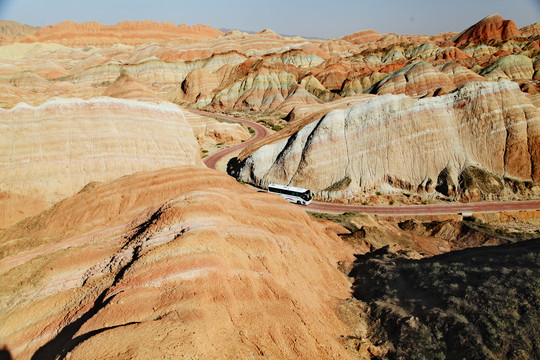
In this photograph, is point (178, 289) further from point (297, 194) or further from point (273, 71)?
point (273, 71)

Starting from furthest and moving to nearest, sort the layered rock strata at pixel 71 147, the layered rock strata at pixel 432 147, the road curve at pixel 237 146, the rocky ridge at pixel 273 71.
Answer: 1. the rocky ridge at pixel 273 71
2. the road curve at pixel 237 146
3. the layered rock strata at pixel 432 147
4. the layered rock strata at pixel 71 147

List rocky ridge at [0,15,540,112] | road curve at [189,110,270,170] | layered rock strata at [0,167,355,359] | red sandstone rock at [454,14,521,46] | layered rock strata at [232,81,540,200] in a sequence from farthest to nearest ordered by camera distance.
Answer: red sandstone rock at [454,14,521,46]
rocky ridge at [0,15,540,112]
road curve at [189,110,270,170]
layered rock strata at [232,81,540,200]
layered rock strata at [0,167,355,359]

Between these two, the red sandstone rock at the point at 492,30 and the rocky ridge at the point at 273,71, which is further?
the red sandstone rock at the point at 492,30

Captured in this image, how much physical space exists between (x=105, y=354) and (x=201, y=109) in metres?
91.9

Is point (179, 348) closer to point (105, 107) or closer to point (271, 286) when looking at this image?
point (271, 286)

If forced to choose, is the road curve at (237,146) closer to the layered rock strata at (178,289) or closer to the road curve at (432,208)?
the road curve at (432,208)

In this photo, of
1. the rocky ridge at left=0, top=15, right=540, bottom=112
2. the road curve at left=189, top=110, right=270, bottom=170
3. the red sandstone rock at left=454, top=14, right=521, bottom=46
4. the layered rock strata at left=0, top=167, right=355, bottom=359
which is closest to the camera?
the layered rock strata at left=0, top=167, right=355, bottom=359

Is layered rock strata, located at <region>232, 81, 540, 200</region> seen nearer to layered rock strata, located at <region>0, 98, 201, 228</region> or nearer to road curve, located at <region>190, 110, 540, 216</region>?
road curve, located at <region>190, 110, 540, 216</region>

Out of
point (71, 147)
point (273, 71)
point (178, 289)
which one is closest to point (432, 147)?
point (178, 289)

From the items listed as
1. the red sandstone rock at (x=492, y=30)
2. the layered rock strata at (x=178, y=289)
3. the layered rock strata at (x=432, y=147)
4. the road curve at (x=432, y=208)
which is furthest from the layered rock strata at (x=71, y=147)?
the red sandstone rock at (x=492, y=30)

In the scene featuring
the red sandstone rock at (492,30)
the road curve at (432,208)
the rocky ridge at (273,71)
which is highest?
the red sandstone rock at (492,30)

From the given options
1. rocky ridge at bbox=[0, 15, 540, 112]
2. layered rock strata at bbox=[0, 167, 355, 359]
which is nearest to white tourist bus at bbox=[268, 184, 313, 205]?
layered rock strata at bbox=[0, 167, 355, 359]

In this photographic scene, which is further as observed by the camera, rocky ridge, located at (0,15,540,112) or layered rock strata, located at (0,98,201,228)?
rocky ridge, located at (0,15,540,112)

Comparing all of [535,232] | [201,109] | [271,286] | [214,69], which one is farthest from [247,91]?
[271,286]
